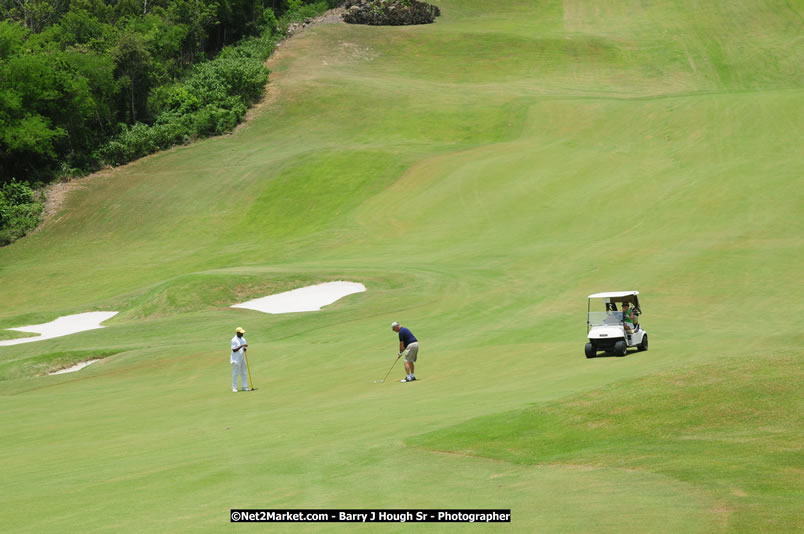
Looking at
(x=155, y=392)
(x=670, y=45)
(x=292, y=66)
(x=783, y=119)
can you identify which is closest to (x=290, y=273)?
(x=155, y=392)

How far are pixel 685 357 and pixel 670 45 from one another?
8607cm

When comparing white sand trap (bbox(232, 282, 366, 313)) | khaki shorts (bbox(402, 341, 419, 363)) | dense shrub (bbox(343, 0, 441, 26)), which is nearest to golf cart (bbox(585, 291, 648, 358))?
khaki shorts (bbox(402, 341, 419, 363))

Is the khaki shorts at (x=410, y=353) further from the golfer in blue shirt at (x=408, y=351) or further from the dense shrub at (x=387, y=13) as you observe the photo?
the dense shrub at (x=387, y=13)

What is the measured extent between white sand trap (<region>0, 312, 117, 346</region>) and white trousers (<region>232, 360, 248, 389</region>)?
62.6 ft

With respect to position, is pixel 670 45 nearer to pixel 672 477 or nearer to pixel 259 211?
pixel 259 211

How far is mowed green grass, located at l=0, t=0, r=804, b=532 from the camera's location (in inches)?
518

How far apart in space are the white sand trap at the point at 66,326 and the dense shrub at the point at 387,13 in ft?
239

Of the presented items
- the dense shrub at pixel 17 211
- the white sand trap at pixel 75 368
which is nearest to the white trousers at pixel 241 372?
the white sand trap at pixel 75 368

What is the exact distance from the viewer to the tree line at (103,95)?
79438mm

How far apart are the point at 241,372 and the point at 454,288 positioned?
18021 millimetres

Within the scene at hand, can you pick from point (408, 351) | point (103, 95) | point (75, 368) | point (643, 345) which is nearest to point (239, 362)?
point (408, 351)

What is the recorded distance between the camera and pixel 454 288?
1674 inches

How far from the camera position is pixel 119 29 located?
362 ft

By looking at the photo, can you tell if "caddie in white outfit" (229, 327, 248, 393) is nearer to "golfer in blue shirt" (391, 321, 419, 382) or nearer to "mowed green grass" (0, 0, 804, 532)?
"mowed green grass" (0, 0, 804, 532)
